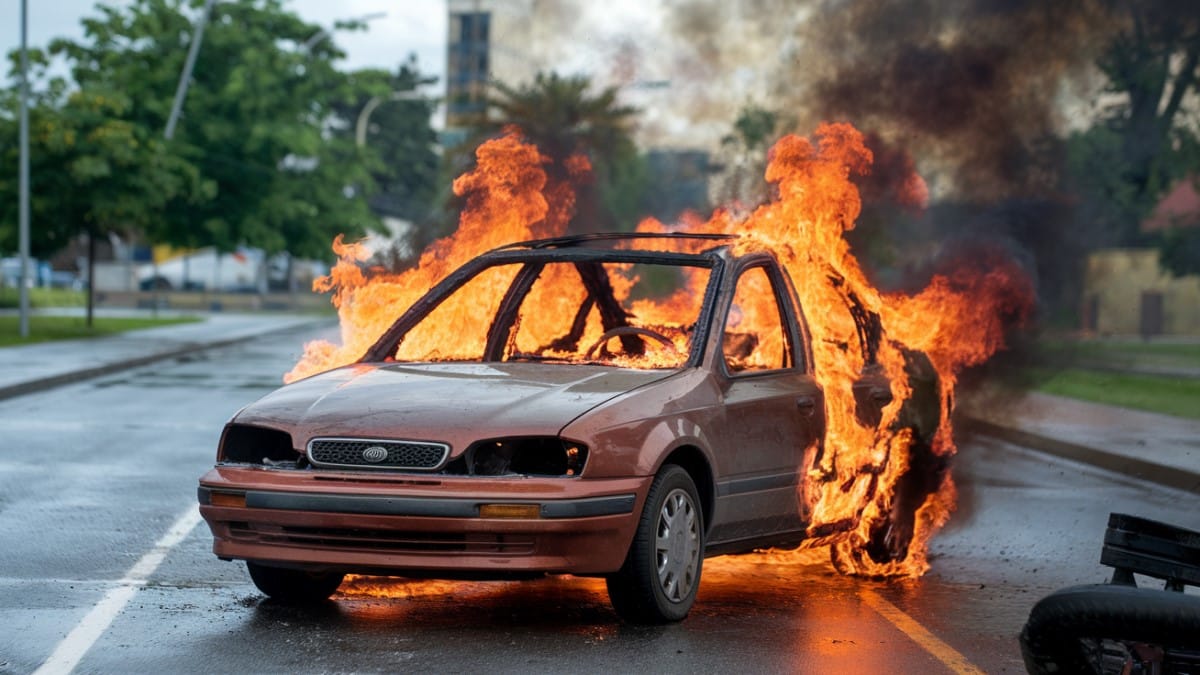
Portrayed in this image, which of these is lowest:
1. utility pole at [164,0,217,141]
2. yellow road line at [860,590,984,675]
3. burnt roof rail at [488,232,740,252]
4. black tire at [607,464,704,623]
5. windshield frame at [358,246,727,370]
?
yellow road line at [860,590,984,675]

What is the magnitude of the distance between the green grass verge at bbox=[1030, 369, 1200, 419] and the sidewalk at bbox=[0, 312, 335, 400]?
12.1 m

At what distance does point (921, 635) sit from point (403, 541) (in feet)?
6.55

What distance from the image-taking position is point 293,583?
7.47m

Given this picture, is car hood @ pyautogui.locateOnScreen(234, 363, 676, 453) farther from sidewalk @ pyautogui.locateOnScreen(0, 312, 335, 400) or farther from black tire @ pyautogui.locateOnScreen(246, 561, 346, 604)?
sidewalk @ pyautogui.locateOnScreen(0, 312, 335, 400)

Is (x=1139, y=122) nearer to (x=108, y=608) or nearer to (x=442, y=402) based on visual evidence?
(x=442, y=402)

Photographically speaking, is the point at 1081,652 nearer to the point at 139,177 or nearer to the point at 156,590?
the point at 156,590

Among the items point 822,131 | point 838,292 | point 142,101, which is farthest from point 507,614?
point 142,101

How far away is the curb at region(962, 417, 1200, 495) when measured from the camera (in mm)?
13625

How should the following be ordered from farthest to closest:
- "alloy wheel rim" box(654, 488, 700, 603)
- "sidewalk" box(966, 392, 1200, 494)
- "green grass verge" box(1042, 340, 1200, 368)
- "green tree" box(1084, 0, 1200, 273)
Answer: "green tree" box(1084, 0, 1200, 273) < "green grass verge" box(1042, 340, 1200, 368) < "sidewalk" box(966, 392, 1200, 494) < "alloy wheel rim" box(654, 488, 700, 603)

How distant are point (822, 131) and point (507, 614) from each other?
12.4 ft

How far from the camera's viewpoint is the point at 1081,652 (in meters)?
4.68

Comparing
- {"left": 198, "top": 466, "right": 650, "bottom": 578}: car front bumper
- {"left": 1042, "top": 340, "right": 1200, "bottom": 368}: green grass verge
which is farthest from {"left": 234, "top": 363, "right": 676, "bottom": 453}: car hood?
{"left": 1042, "top": 340, "right": 1200, "bottom": 368}: green grass verge

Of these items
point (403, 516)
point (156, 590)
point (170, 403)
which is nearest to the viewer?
point (403, 516)

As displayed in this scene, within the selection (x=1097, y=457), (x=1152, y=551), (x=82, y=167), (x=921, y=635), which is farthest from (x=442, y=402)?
(x=82, y=167)
